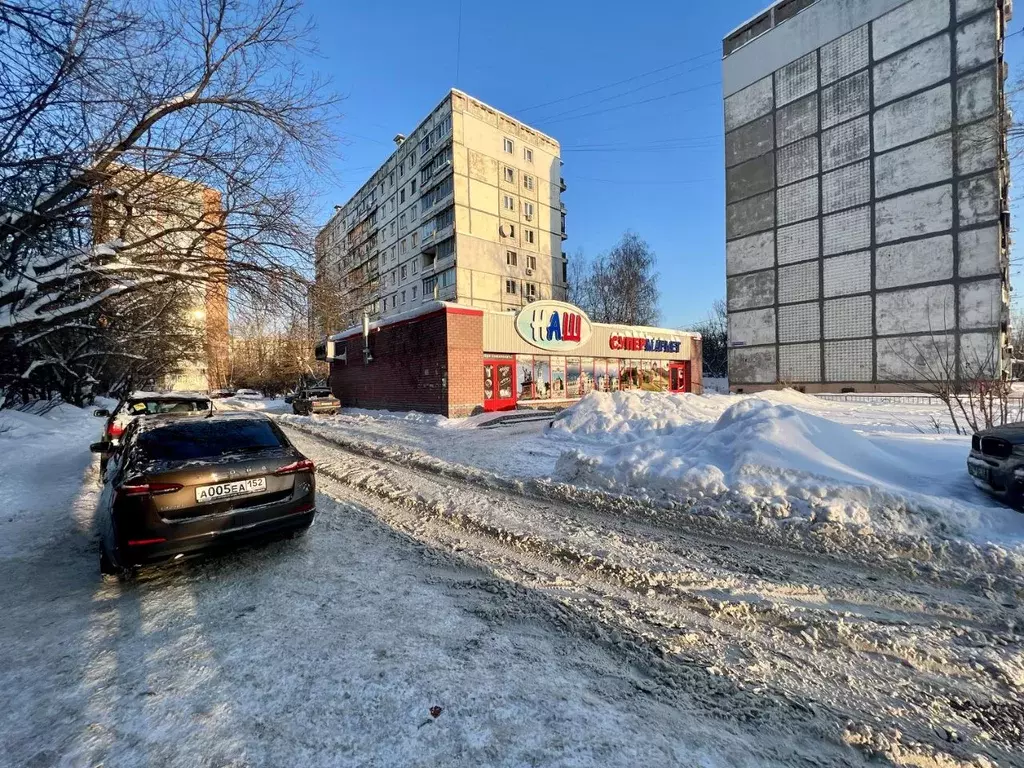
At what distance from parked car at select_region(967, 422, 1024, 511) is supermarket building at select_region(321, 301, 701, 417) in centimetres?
1089

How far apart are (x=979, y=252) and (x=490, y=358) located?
110 feet

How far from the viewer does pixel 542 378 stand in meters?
21.3

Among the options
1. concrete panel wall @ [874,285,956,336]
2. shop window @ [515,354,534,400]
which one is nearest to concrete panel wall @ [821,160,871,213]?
concrete panel wall @ [874,285,956,336]

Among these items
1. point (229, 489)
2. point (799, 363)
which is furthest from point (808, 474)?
point (799, 363)

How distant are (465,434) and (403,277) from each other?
39.7 metres

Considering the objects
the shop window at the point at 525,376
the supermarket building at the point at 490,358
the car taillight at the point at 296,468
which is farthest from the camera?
the shop window at the point at 525,376

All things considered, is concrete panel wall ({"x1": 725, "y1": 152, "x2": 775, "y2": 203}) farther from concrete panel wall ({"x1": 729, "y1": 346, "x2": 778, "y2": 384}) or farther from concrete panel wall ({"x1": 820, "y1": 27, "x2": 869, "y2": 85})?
concrete panel wall ({"x1": 729, "y1": 346, "x2": 778, "y2": 384})

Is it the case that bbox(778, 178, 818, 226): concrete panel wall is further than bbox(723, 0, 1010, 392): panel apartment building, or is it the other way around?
bbox(778, 178, 818, 226): concrete panel wall

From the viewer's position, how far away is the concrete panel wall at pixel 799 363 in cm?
3672

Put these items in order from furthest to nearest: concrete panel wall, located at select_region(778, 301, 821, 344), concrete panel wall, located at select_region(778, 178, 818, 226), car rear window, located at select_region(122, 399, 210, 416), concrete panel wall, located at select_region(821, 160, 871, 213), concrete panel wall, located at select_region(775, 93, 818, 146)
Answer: concrete panel wall, located at select_region(778, 301, 821, 344)
concrete panel wall, located at select_region(778, 178, 818, 226)
concrete panel wall, located at select_region(775, 93, 818, 146)
concrete panel wall, located at select_region(821, 160, 871, 213)
car rear window, located at select_region(122, 399, 210, 416)

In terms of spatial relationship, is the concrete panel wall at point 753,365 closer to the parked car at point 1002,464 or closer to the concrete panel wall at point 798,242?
the concrete panel wall at point 798,242

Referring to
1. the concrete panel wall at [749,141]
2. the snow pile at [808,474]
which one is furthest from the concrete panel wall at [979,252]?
the snow pile at [808,474]

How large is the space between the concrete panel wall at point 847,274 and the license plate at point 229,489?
139 ft

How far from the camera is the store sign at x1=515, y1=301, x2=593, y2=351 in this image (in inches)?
804
